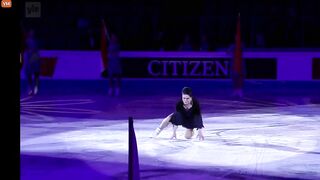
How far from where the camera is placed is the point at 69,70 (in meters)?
27.0

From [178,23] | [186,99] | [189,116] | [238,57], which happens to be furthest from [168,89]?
[186,99]

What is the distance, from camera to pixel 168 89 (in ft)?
77.7

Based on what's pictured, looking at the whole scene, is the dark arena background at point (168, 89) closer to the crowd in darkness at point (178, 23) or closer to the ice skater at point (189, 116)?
the crowd in darkness at point (178, 23)

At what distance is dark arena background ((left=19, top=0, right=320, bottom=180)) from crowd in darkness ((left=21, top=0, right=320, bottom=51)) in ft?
0.15

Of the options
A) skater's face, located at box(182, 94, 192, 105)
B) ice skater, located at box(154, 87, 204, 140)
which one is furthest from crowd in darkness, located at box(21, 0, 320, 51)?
skater's face, located at box(182, 94, 192, 105)

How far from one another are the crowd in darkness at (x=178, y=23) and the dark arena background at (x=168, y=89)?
46mm

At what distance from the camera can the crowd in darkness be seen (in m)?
29.2

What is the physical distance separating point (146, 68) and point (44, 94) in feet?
19.0

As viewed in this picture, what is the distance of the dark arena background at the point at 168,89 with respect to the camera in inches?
390

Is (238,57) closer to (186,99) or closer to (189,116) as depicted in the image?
(189,116)

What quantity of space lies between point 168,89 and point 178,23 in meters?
6.83

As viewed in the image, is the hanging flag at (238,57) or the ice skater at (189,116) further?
the hanging flag at (238,57)

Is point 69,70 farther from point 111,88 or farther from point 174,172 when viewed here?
point 174,172

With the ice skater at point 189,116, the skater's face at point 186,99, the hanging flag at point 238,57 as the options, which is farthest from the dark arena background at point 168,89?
the skater's face at point 186,99
